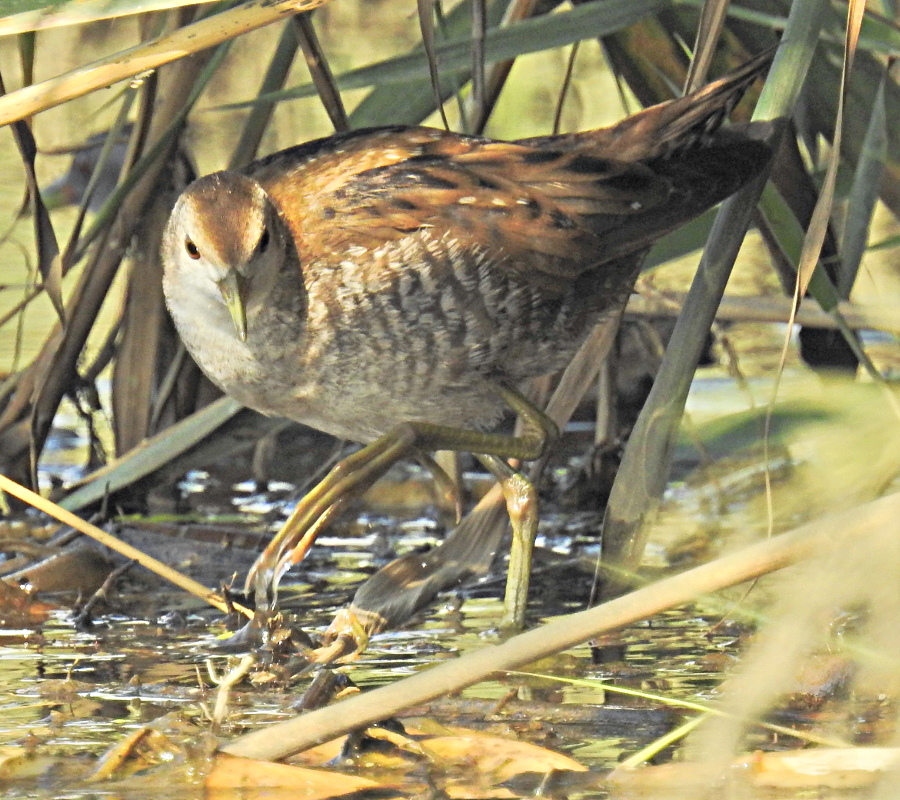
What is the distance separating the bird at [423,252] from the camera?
307 centimetres

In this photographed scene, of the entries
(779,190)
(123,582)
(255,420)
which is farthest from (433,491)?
(779,190)

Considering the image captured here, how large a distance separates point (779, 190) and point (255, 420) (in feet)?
4.85

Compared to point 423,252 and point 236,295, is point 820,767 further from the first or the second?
point 236,295

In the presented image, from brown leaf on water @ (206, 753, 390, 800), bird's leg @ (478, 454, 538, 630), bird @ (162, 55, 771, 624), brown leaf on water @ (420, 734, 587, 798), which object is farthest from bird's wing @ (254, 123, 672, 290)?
brown leaf on water @ (206, 753, 390, 800)

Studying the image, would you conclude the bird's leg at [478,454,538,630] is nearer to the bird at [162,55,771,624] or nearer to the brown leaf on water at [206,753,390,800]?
the bird at [162,55,771,624]

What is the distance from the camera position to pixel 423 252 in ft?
10.1

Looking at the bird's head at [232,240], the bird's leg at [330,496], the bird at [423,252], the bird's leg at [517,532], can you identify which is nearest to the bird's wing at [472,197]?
the bird at [423,252]

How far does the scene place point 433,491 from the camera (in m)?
4.27

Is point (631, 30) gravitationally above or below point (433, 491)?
above

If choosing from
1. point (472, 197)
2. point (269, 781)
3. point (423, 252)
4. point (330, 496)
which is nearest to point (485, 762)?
point (269, 781)

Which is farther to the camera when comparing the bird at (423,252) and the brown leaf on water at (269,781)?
the bird at (423,252)

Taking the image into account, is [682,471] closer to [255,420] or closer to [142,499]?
[255,420]

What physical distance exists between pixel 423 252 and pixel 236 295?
1.27 feet

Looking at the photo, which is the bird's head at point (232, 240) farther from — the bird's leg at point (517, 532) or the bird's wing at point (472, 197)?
the bird's leg at point (517, 532)
